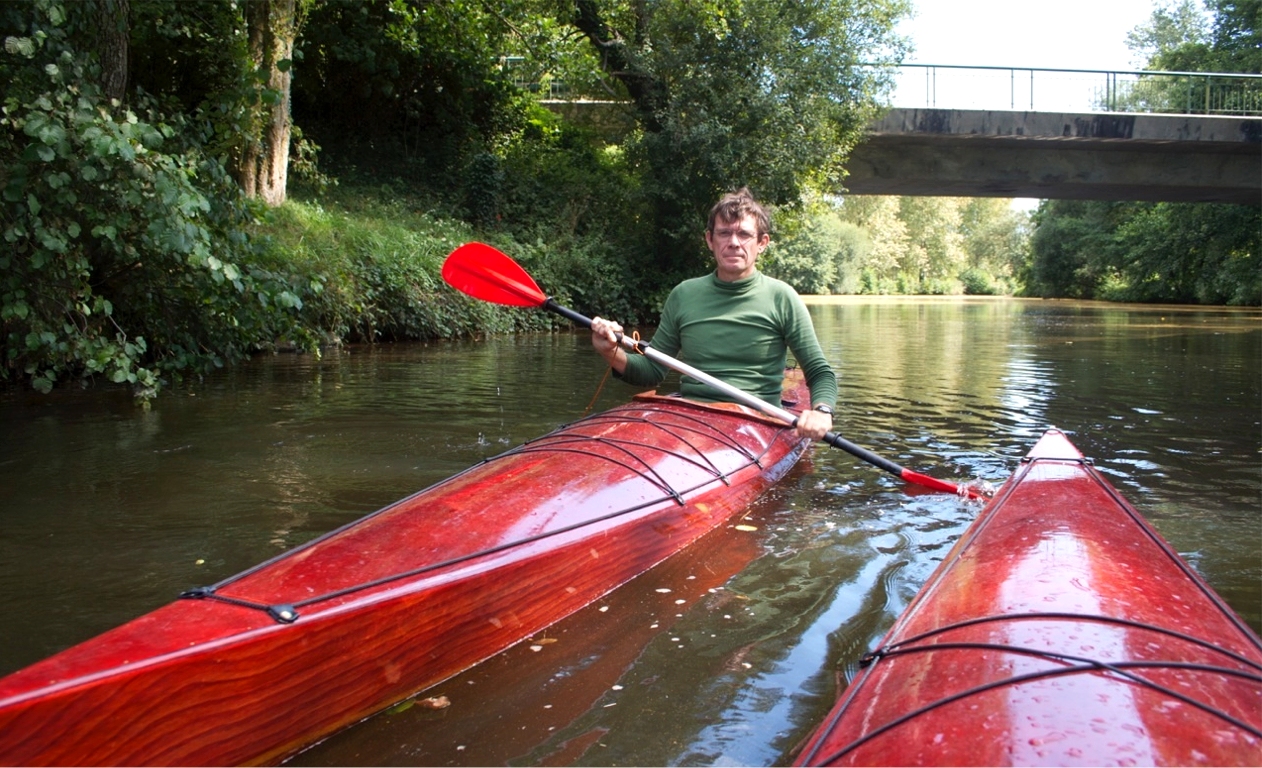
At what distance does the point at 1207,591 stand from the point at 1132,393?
6.53 metres

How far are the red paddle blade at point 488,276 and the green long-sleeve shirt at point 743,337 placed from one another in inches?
31.6

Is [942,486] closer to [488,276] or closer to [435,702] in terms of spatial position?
[488,276]

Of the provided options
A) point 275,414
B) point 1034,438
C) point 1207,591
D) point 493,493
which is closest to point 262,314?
point 275,414

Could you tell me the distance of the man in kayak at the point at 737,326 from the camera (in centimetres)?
445

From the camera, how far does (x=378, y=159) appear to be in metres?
18.8

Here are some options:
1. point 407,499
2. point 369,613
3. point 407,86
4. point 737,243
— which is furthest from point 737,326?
point 407,86

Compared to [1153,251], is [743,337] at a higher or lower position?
lower

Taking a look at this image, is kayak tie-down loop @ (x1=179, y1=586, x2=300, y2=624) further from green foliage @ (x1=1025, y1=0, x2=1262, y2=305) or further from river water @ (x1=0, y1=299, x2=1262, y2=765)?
green foliage @ (x1=1025, y1=0, x2=1262, y2=305)

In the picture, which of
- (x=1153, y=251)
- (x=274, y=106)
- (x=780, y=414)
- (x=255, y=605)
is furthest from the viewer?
(x=1153, y=251)

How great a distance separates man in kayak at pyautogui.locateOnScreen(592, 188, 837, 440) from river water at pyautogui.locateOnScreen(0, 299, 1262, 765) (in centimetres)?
60

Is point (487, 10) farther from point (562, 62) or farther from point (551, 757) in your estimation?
point (551, 757)

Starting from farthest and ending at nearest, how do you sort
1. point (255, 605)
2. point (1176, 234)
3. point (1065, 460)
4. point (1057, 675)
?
1. point (1176, 234)
2. point (1065, 460)
3. point (255, 605)
4. point (1057, 675)

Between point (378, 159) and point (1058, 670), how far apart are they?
18.5 metres

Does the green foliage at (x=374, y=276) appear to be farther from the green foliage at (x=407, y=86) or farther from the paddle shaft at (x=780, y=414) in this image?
the paddle shaft at (x=780, y=414)
